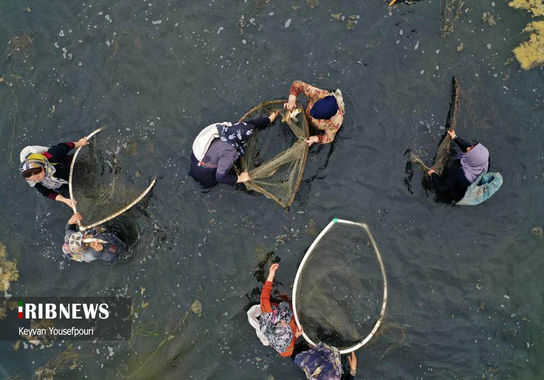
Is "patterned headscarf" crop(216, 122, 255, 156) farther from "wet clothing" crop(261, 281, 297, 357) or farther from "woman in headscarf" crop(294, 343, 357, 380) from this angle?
"woman in headscarf" crop(294, 343, 357, 380)

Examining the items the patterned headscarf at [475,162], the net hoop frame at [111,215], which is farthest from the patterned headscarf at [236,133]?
the patterned headscarf at [475,162]

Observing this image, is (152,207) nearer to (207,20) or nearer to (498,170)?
(207,20)

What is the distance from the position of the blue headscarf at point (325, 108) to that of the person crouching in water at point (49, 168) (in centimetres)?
367

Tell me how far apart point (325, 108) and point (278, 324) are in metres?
3.01

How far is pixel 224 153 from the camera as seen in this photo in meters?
5.86

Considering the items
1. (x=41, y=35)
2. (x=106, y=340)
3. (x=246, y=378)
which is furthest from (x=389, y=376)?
(x=41, y=35)

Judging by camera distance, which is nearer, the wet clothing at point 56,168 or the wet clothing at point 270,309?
the wet clothing at point 270,309

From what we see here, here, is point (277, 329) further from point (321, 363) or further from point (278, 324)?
point (321, 363)

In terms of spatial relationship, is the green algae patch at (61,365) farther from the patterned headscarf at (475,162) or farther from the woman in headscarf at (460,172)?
the patterned headscarf at (475,162)

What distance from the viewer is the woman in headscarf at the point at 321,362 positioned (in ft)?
18.4

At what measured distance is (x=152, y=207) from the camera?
267 inches

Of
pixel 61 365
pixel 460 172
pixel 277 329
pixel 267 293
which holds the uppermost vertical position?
pixel 460 172

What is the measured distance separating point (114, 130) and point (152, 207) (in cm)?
144

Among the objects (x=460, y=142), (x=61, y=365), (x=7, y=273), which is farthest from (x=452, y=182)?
(x=7, y=273)
